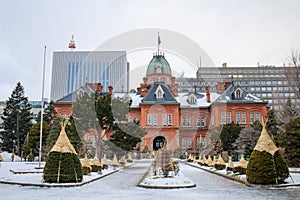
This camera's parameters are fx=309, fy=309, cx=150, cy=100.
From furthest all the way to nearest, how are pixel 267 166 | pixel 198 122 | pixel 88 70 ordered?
pixel 198 122 < pixel 88 70 < pixel 267 166

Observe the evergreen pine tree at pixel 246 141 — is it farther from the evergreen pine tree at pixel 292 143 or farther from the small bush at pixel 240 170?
the small bush at pixel 240 170

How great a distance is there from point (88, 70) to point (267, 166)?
3487 cm

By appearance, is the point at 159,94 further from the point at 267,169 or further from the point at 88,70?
the point at 267,169

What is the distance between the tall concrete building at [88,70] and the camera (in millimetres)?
34594

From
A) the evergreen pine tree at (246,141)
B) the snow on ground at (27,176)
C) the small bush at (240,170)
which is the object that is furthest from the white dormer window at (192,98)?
the small bush at (240,170)

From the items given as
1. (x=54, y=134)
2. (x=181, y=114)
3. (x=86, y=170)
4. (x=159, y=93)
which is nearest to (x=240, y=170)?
(x=86, y=170)

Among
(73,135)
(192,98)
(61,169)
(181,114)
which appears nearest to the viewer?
(61,169)

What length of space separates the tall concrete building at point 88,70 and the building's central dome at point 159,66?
7.24 m

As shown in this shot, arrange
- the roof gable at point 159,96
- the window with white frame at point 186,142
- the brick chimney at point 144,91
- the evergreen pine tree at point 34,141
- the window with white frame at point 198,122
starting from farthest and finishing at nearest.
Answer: the brick chimney at point 144,91 → the window with white frame at point 198,122 → the window with white frame at point 186,142 → the roof gable at point 159,96 → the evergreen pine tree at point 34,141

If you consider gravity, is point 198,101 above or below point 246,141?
above

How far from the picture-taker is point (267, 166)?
12.4 metres

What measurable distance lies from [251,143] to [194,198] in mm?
25521

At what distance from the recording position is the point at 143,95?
184ft

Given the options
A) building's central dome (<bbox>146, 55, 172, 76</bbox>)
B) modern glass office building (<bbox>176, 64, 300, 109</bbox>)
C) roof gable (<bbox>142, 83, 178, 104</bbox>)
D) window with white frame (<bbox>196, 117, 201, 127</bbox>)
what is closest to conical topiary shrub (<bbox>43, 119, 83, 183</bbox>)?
roof gable (<bbox>142, 83, 178, 104</bbox>)
